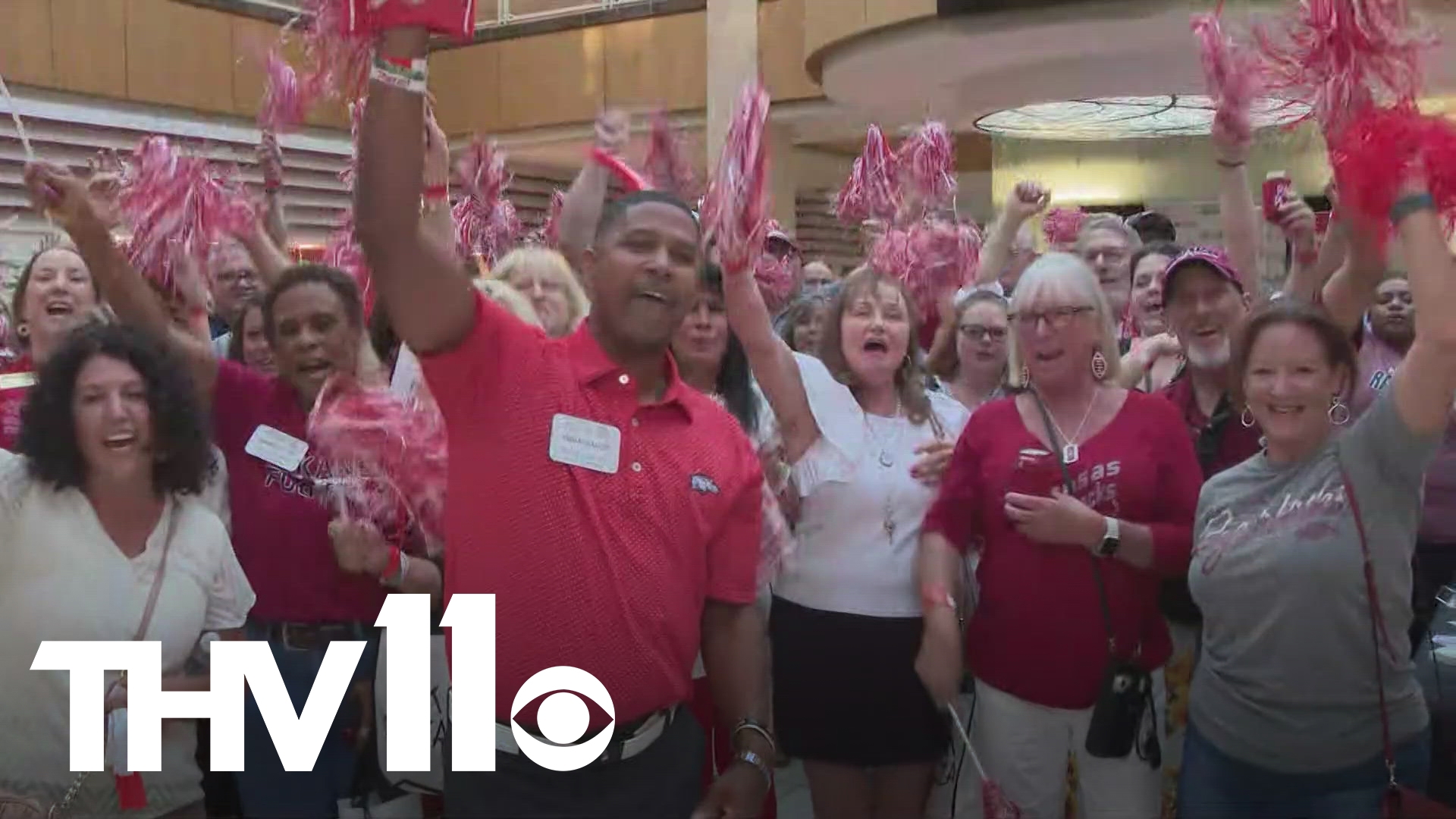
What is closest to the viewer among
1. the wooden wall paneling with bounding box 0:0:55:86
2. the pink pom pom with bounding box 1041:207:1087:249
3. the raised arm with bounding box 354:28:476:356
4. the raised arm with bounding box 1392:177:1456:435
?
the raised arm with bounding box 354:28:476:356

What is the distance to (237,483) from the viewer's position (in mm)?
2686

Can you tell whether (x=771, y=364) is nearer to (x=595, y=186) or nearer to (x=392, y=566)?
(x=595, y=186)

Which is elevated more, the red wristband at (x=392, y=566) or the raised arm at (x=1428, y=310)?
the raised arm at (x=1428, y=310)

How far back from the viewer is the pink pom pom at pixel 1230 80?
2.91 meters

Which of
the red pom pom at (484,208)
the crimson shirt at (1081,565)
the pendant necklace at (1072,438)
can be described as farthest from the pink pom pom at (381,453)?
the red pom pom at (484,208)

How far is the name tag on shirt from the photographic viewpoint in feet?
10.1

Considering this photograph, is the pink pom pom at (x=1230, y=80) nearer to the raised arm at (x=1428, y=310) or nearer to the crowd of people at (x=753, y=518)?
the crowd of people at (x=753, y=518)

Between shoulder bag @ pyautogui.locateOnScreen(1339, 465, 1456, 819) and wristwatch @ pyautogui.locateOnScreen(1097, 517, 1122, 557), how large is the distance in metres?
0.43

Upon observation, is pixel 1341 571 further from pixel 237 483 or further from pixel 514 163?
pixel 514 163

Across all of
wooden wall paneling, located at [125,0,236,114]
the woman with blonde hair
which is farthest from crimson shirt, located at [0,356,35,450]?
wooden wall paneling, located at [125,0,236,114]

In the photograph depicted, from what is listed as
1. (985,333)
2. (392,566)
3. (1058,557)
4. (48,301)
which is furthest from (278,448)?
(985,333)

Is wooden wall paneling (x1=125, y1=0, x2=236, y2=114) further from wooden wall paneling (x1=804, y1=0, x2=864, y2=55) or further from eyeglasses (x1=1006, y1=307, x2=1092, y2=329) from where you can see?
eyeglasses (x1=1006, y1=307, x2=1092, y2=329)

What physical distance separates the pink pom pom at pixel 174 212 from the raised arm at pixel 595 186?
104 cm

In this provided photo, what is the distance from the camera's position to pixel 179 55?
9.77 m
